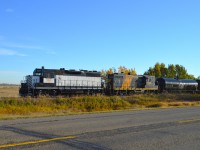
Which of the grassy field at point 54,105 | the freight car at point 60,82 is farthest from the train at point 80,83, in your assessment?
the grassy field at point 54,105

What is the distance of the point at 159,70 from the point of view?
129500 millimetres

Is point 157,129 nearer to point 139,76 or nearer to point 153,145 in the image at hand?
point 153,145

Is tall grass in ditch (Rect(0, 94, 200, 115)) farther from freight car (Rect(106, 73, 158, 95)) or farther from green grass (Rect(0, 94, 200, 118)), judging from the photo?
freight car (Rect(106, 73, 158, 95))

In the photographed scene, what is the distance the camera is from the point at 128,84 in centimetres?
4747

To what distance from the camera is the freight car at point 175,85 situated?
188ft

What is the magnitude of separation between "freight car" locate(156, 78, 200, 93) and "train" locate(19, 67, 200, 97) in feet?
7.44

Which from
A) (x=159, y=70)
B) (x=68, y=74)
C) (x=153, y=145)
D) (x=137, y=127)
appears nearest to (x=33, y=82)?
(x=68, y=74)

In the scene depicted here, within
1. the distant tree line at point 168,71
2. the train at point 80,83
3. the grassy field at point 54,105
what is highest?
the distant tree line at point 168,71

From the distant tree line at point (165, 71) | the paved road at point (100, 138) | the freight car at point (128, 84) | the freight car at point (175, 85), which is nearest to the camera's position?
the paved road at point (100, 138)

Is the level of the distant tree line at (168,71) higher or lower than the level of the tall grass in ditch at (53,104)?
higher

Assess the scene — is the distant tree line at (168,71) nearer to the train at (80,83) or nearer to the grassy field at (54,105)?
the train at (80,83)

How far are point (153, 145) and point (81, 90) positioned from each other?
30583mm

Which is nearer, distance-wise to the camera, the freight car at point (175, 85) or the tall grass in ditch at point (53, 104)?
the tall grass in ditch at point (53, 104)

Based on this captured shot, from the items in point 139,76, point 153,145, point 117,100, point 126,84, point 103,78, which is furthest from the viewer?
point 139,76
